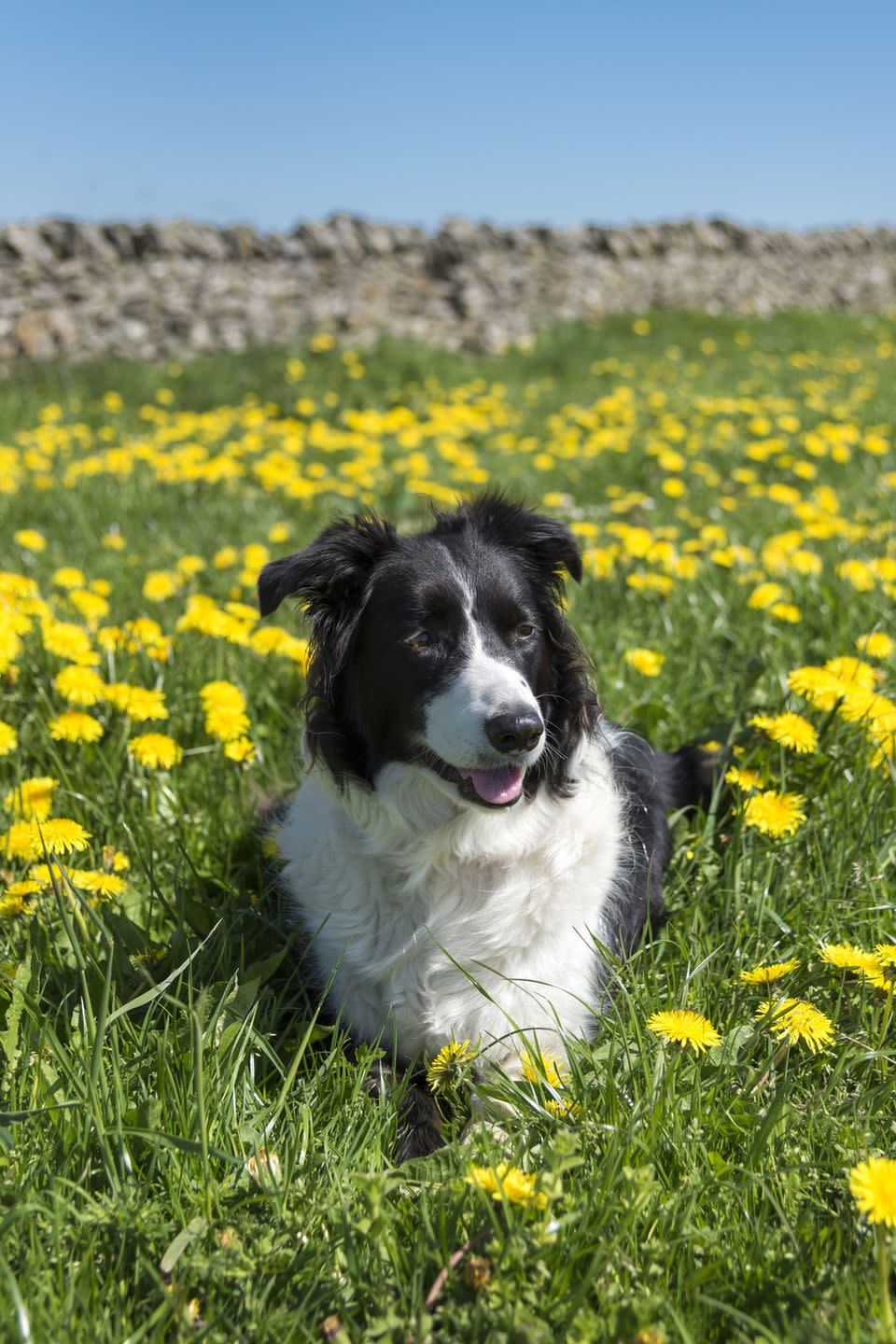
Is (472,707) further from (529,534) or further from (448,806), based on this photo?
(529,534)

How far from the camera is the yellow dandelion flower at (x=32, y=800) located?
265cm

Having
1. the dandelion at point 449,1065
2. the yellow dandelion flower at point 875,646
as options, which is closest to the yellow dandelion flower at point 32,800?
the dandelion at point 449,1065

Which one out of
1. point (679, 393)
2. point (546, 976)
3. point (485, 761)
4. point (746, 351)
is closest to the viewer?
point (485, 761)

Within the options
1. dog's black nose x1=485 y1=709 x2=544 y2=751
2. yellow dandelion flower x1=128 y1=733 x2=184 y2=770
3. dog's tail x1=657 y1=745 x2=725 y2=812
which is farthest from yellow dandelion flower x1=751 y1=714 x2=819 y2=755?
yellow dandelion flower x1=128 y1=733 x2=184 y2=770

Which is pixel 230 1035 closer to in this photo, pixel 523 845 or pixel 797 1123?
pixel 523 845

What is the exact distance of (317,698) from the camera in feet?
7.63

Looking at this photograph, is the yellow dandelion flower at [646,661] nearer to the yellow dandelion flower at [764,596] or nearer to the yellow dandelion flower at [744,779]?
the yellow dandelion flower at [764,596]

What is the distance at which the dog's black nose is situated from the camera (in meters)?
1.97

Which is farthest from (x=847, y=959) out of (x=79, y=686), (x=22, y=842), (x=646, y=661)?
(x=79, y=686)

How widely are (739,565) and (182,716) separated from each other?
2.54 metres

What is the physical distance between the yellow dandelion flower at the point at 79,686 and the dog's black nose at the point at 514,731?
1.47 m

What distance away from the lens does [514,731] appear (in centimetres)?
197

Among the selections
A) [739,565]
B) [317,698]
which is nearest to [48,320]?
[739,565]

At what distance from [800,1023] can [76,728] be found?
2.01 m
